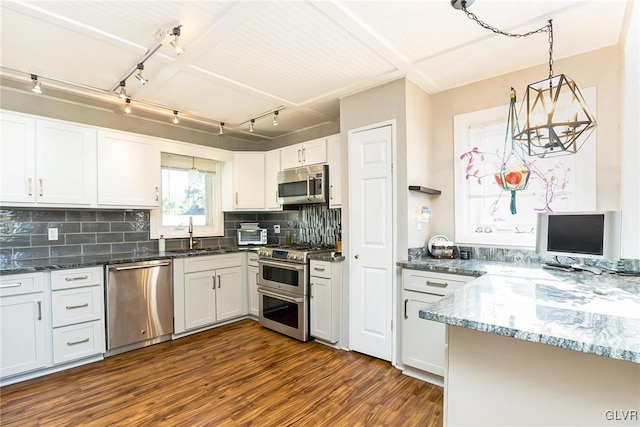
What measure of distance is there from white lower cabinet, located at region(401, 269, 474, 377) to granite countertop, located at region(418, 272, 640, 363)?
1.81 ft

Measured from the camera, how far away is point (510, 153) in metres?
2.59

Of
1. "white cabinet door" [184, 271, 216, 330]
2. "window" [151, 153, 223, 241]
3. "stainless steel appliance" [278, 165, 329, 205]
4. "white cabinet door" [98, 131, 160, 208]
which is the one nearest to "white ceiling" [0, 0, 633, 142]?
"white cabinet door" [98, 131, 160, 208]

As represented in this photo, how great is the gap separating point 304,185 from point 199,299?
1793 millimetres

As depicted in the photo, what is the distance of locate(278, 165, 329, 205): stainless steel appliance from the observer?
3.42 metres

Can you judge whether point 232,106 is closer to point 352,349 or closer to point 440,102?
point 440,102

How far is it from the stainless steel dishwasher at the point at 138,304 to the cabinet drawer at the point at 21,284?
48 centimetres

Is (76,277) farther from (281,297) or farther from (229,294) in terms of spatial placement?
(281,297)

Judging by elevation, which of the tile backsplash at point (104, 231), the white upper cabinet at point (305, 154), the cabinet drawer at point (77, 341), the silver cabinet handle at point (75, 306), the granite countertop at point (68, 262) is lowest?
the cabinet drawer at point (77, 341)

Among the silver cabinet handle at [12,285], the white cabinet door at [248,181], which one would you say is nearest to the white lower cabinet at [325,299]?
the white cabinet door at [248,181]

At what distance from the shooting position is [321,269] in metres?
3.11

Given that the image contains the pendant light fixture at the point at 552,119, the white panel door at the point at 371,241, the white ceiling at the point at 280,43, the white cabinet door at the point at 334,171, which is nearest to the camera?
the pendant light fixture at the point at 552,119

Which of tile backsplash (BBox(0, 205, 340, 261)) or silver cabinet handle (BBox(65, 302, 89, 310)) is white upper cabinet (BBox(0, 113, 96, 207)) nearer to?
tile backsplash (BBox(0, 205, 340, 261))

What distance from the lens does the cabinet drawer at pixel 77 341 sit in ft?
8.52

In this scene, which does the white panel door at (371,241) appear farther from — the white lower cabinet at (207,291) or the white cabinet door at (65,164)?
the white cabinet door at (65,164)
